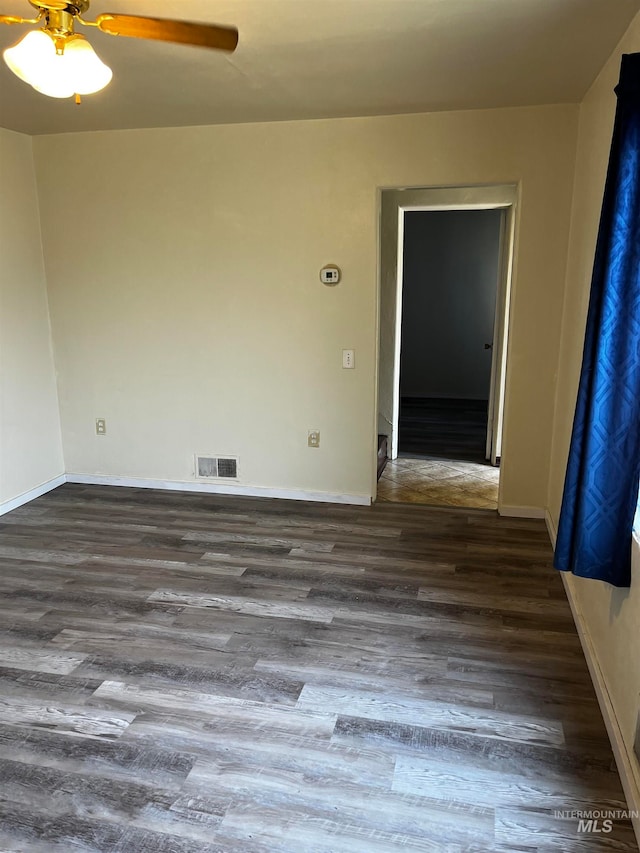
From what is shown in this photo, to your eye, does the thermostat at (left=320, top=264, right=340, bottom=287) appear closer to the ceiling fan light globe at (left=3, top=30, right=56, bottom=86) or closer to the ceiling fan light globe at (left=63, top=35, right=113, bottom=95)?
the ceiling fan light globe at (left=63, top=35, right=113, bottom=95)

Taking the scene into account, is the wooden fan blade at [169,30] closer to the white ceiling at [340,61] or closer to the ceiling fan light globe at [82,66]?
the ceiling fan light globe at [82,66]

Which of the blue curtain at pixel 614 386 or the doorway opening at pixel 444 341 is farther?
the doorway opening at pixel 444 341

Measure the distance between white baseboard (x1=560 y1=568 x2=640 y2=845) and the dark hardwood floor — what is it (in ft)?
9.21

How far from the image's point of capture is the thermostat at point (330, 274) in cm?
384

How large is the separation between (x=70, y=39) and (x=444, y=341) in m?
6.46

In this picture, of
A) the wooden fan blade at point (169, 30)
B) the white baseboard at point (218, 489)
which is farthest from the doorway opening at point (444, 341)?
the wooden fan blade at point (169, 30)

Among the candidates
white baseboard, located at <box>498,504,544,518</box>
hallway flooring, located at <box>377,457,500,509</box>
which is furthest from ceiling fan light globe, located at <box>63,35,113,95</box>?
white baseboard, located at <box>498,504,544,518</box>

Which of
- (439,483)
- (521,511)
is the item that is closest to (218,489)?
(439,483)

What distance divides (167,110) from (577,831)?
149 inches

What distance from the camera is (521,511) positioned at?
12.8 feet

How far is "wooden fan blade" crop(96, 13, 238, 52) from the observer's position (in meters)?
1.73

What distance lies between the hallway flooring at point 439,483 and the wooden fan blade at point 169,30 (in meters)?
3.08

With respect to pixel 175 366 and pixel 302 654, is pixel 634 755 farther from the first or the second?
pixel 175 366

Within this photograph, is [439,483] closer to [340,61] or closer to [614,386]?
[614,386]
